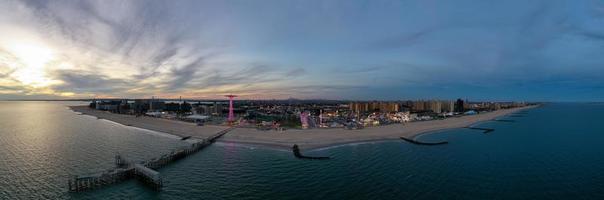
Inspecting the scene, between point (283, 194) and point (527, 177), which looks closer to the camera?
point (283, 194)

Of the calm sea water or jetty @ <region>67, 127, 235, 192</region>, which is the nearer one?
the calm sea water

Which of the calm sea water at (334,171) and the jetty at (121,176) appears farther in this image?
the jetty at (121,176)

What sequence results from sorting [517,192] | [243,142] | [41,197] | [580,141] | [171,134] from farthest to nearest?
[171,134] < [580,141] < [243,142] < [517,192] < [41,197]

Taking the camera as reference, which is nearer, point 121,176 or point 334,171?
point 121,176

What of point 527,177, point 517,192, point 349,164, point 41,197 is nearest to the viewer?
point 41,197

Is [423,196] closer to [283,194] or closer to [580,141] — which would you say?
[283,194]

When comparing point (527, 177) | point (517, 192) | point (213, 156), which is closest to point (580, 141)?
point (527, 177)

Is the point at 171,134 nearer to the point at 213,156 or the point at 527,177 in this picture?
the point at 213,156
